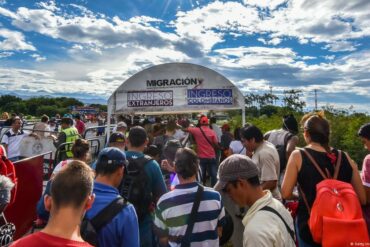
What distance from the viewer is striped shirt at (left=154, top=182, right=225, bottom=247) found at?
246 cm

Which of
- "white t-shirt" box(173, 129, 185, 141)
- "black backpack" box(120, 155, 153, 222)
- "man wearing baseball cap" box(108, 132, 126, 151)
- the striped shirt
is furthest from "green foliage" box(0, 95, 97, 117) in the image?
the striped shirt

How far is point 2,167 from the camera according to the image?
12.1ft

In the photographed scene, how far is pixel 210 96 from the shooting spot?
29.5ft

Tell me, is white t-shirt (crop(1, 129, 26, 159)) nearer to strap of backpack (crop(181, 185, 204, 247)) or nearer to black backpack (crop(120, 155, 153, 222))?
black backpack (crop(120, 155, 153, 222))

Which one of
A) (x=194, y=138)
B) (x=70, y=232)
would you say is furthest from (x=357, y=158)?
(x=70, y=232)

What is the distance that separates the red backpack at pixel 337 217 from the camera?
2.11 metres

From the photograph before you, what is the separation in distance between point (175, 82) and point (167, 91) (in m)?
0.35

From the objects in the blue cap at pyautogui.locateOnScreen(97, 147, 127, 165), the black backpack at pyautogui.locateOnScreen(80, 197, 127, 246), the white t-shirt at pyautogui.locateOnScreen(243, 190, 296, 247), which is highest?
the blue cap at pyautogui.locateOnScreen(97, 147, 127, 165)

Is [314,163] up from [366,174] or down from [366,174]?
up

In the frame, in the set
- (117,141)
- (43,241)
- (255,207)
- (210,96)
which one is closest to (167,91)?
(210,96)

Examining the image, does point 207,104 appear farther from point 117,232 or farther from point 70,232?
point 70,232

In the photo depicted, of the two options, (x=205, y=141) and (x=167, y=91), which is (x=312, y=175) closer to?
(x=205, y=141)

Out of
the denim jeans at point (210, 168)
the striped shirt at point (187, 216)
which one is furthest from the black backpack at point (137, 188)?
the denim jeans at point (210, 168)

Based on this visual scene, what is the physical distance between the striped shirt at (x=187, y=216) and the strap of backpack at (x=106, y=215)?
0.47 meters
